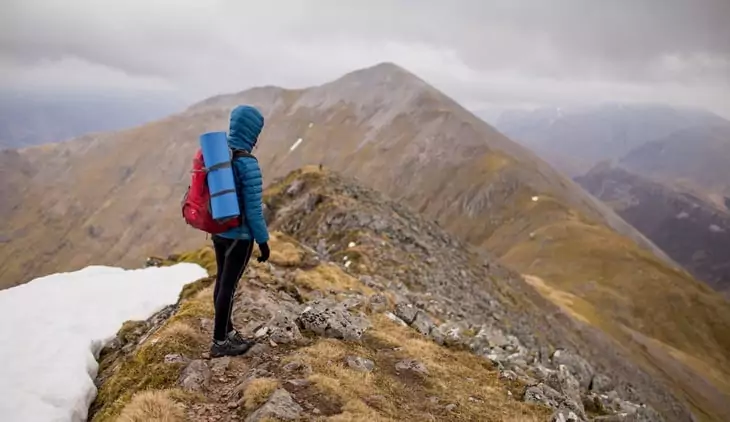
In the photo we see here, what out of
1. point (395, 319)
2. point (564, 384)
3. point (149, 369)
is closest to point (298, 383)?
point (149, 369)

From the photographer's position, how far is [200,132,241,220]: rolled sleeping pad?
382 inches

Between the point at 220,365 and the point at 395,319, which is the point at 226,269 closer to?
the point at 220,365

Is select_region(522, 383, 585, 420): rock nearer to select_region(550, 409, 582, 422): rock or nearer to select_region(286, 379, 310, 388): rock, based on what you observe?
select_region(550, 409, 582, 422): rock

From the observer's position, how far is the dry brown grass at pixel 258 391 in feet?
30.1

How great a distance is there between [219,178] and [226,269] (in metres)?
2.08

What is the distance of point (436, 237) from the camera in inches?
2103

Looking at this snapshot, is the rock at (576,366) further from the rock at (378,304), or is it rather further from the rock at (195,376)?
the rock at (195,376)

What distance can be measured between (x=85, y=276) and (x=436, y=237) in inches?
1504

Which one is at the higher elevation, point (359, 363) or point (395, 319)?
point (359, 363)

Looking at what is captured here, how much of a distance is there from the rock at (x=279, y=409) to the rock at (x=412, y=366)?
3.92 metres

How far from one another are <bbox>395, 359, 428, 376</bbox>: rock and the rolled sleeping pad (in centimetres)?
569

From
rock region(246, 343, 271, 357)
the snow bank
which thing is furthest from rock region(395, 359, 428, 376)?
the snow bank

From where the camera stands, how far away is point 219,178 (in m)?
9.76

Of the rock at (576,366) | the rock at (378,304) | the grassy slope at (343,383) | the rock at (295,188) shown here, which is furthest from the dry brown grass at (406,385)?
the rock at (295,188)
